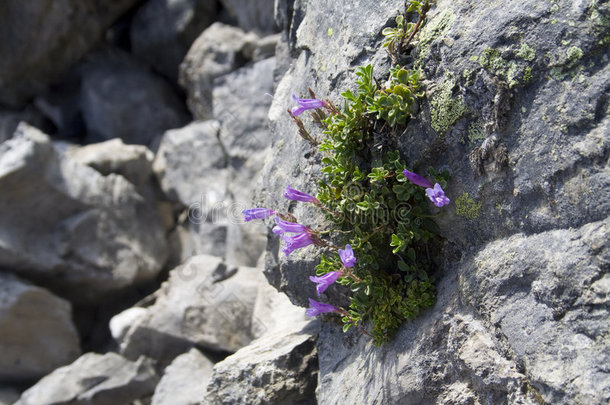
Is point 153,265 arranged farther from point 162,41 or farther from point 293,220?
point 293,220

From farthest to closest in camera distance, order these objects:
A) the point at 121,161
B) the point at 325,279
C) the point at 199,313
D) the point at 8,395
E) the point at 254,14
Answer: the point at 254,14 → the point at 121,161 → the point at 8,395 → the point at 199,313 → the point at 325,279

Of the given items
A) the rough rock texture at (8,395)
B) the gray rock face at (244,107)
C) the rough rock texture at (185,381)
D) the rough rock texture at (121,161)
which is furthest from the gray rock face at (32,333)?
the gray rock face at (244,107)

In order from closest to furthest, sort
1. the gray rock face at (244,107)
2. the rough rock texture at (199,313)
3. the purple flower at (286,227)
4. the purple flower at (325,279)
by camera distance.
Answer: the purple flower at (325,279)
the purple flower at (286,227)
the rough rock texture at (199,313)
the gray rock face at (244,107)

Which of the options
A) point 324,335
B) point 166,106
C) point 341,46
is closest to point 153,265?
point 166,106

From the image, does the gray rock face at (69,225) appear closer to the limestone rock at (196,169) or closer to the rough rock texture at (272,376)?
the limestone rock at (196,169)

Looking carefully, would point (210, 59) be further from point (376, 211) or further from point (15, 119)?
point (376, 211)

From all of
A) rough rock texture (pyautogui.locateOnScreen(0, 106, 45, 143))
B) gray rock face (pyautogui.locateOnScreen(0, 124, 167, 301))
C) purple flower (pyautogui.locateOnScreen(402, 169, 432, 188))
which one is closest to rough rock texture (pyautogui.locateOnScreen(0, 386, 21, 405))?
gray rock face (pyautogui.locateOnScreen(0, 124, 167, 301))

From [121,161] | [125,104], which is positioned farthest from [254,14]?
[121,161]
